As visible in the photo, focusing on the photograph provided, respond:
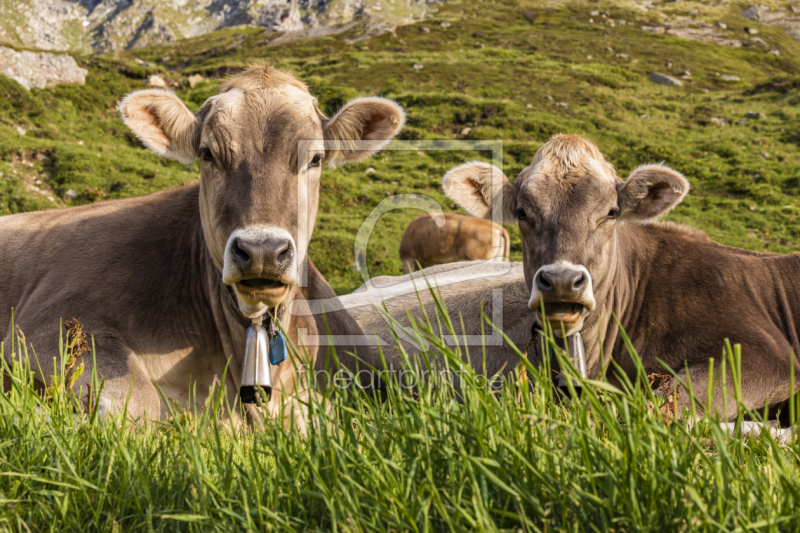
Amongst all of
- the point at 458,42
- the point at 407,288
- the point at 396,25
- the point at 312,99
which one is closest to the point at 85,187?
the point at 407,288

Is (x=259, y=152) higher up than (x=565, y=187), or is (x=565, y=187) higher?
(x=259, y=152)

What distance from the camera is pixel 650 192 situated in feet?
15.3

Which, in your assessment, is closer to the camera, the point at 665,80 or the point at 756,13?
the point at 665,80

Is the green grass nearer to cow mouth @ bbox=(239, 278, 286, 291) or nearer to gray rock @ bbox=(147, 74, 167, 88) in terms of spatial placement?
cow mouth @ bbox=(239, 278, 286, 291)

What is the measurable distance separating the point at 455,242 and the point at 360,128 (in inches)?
460

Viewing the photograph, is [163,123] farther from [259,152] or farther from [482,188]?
[482,188]

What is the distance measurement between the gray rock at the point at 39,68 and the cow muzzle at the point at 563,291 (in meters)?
28.6

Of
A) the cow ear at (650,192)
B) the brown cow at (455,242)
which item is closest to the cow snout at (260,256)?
the cow ear at (650,192)

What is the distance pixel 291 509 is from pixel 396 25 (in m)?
73.8

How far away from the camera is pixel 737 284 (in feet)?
15.9

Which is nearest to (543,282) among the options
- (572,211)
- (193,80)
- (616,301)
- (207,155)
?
(572,211)

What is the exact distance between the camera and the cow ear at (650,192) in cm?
446

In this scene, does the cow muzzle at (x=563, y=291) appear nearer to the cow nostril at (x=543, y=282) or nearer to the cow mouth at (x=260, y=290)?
the cow nostril at (x=543, y=282)

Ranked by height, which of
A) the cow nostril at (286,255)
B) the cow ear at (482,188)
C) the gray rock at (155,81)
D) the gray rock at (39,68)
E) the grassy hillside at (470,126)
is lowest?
the grassy hillside at (470,126)
